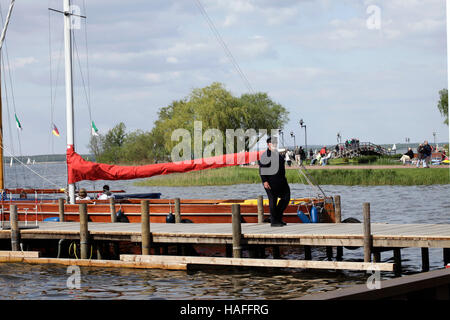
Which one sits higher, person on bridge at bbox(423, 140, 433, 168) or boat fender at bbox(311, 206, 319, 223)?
person on bridge at bbox(423, 140, 433, 168)

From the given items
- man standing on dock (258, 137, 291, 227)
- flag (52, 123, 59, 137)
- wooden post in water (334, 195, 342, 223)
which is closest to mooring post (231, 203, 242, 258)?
man standing on dock (258, 137, 291, 227)

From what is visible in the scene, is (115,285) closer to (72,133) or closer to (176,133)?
(72,133)

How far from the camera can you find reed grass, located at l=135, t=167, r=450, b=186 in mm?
42672

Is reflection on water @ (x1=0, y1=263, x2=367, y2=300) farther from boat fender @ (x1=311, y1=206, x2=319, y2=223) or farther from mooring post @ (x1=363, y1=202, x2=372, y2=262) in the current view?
boat fender @ (x1=311, y1=206, x2=319, y2=223)

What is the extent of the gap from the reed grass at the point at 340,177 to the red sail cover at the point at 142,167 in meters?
18.8

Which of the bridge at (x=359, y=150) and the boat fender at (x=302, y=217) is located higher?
the bridge at (x=359, y=150)

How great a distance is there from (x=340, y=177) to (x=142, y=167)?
31945mm

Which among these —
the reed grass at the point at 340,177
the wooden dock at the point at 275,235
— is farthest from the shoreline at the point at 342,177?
the wooden dock at the point at 275,235

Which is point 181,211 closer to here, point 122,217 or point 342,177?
point 122,217

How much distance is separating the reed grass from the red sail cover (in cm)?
1882

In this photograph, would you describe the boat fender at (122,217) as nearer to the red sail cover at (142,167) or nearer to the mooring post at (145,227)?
the red sail cover at (142,167)

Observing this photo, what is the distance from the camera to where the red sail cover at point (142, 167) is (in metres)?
14.9

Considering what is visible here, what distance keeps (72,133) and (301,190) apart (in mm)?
29450

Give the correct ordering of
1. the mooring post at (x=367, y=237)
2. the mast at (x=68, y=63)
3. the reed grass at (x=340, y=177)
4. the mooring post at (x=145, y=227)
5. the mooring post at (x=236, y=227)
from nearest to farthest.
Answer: the mooring post at (x=367, y=237), the mooring post at (x=236, y=227), the mooring post at (x=145, y=227), the mast at (x=68, y=63), the reed grass at (x=340, y=177)
